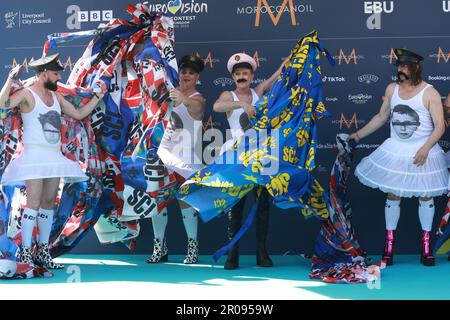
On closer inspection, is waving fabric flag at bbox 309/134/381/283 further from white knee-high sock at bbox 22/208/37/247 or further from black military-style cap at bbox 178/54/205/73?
white knee-high sock at bbox 22/208/37/247

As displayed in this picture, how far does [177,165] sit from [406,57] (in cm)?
207

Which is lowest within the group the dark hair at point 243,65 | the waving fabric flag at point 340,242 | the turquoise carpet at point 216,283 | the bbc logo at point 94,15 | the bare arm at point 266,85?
the turquoise carpet at point 216,283

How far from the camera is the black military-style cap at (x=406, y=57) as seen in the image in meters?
6.73

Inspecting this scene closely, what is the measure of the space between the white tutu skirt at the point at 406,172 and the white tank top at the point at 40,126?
2548 millimetres

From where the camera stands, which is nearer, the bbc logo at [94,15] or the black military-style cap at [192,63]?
the black military-style cap at [192,63]

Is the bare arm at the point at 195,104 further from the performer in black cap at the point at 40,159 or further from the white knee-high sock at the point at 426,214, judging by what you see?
the white knee-high sock at the point at 426,214

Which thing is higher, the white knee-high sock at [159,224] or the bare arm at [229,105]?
the bare arm at [229,105]

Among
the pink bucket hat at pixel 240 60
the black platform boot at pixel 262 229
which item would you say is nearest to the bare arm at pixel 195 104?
the pink bucket hat at pixel 240 60

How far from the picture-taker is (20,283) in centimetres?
590

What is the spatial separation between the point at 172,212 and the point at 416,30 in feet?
9.00

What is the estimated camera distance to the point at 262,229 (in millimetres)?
6711

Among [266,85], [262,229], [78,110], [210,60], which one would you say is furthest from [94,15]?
[262,229]

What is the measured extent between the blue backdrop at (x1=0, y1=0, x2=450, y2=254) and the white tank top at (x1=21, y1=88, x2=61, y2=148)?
1.56m

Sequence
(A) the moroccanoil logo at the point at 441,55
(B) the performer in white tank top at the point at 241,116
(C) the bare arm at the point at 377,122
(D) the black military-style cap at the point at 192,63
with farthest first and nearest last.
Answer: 1. (A) the moroccanoil logo at the point at 441,55
2. (D) the black military-style cap at the point at 192,63
3. (C) the bare arm at the point at 377,122
4. (B) the performer in white tank top at the point at 241,116
